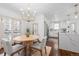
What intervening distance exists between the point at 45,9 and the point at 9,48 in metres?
0.97

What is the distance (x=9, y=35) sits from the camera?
1.74 meters

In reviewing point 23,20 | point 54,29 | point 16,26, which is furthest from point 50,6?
point 16,26

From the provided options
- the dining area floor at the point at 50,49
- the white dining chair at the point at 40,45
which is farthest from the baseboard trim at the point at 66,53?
the white dining chair at the point at 40,45

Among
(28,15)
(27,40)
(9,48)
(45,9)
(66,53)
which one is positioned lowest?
(66,53)

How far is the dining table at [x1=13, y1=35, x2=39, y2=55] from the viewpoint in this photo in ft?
5.73

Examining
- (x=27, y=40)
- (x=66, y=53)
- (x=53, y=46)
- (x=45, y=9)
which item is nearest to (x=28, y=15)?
(x=45, y=9)

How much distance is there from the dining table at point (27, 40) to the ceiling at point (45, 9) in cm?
43

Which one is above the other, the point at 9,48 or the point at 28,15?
the point at 28,15

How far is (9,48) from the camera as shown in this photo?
175 cm

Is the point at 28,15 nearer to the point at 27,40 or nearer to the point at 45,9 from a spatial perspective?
the point at 45,9

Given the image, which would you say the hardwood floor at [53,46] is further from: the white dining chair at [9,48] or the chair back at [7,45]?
the chair back at [7,45]

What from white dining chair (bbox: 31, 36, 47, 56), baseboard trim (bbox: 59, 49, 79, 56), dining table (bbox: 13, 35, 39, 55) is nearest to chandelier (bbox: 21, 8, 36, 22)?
dining table (bbox: 13, 35, 39, 55)

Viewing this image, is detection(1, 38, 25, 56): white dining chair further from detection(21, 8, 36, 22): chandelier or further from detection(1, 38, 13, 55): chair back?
detection(21, 8, 36, 22): chandelier

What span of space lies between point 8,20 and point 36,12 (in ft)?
1.71
